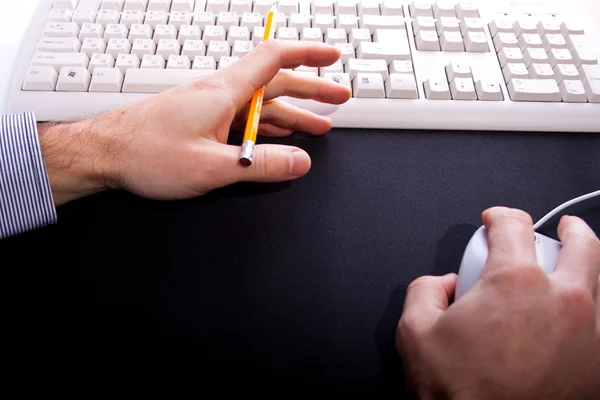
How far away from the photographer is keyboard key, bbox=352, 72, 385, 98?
550 mm

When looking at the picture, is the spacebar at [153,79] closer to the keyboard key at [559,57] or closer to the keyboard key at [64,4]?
the keyboard key at [64,4]

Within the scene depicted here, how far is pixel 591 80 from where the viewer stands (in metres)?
0.56

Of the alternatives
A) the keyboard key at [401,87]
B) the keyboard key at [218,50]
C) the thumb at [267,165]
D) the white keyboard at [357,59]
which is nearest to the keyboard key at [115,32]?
the white keyboard at [357,59]

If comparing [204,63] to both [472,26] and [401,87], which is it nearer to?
[401,87]

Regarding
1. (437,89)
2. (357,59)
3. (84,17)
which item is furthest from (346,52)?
(84,17)

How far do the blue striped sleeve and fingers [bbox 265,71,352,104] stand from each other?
0.85ft

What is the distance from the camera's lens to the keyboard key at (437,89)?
0.55 meters

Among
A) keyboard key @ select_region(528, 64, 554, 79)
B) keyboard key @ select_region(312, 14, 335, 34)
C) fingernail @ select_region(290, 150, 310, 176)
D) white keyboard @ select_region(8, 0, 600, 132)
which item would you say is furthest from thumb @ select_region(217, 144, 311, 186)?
keyboard key @ select_region(528, 64, 554, 79)

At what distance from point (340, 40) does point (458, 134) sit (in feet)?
0.61

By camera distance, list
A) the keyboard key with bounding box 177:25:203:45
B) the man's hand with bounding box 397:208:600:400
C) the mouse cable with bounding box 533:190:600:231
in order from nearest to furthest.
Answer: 1. the man's hand with bounding box 397:208:600:400
2. the mouse cable with bounding box 533:190:600:231
3. the keyboard key with bounding box 177:25:203:45

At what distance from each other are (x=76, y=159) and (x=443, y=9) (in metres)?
0.49

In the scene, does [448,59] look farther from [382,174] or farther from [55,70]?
[55,70]

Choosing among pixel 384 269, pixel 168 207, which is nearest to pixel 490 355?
pixel 384 269

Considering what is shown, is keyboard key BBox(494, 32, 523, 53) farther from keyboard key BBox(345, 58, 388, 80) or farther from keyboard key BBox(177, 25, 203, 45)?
keyboard key BBox(177, 25, 203, 45)
